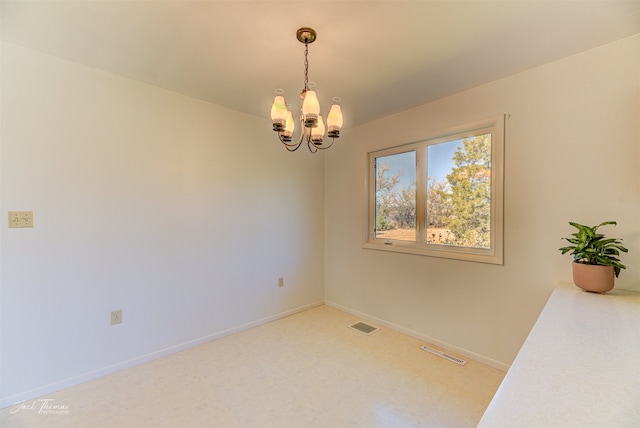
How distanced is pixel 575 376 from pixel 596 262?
1.25 metres

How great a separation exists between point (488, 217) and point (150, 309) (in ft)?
10.3

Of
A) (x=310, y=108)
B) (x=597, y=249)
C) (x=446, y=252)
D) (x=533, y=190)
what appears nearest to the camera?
(x=310, y=108)

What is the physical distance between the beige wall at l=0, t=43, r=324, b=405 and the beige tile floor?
29 centimetres

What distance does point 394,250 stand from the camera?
2.99 metres

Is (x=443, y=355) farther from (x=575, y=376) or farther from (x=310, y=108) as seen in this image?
(x=310, y=108)

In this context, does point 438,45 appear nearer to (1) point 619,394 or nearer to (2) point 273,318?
(1) point 619,394

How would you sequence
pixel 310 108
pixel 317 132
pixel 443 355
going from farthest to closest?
pixel 443 355
pixel 317 132
pixel 310 108

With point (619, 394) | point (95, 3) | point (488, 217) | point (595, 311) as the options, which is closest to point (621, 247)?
point (595, 311)

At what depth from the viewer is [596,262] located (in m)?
1.63

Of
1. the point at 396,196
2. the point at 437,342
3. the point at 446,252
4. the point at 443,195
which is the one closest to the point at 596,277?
the point at 446,252

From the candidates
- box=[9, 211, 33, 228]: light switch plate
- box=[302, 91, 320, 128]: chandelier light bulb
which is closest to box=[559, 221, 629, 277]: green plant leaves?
box=[302, 91, 320, 128]: chandelier light bulb

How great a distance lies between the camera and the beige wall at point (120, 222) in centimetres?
185

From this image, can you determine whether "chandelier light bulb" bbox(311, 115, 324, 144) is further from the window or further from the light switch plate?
the light switch plate

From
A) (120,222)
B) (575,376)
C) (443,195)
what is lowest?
(575,376)
